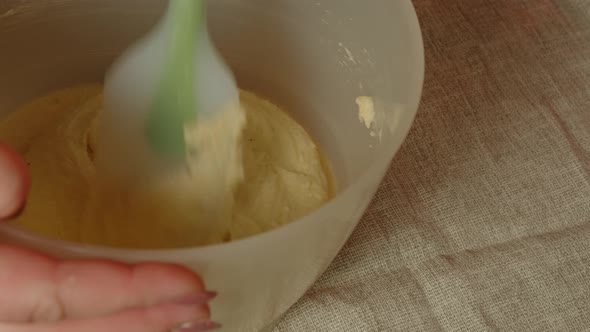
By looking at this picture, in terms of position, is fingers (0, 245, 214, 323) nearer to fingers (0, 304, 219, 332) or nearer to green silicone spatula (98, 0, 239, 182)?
fingers (0, 304, 219, 332)

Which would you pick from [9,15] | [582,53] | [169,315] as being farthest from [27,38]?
[582,53]

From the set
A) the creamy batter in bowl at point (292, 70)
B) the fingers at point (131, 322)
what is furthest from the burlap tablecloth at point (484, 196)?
the fingers at point (131, 322)

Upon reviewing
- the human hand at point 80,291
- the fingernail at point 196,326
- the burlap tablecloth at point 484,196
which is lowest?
the burlap tablecloth at point 484,196

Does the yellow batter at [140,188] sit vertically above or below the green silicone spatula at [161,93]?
below

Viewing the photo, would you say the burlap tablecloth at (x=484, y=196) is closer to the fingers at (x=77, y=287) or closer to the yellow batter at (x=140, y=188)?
the yellow batter at (x=140, y=188)

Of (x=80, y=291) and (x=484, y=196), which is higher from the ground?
(x=80, y=291)

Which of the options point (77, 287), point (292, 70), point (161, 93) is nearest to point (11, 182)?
point (77, 287)

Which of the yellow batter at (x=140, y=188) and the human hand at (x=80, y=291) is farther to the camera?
the yellow batter at (x=140, y=188)

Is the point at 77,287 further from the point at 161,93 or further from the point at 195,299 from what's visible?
the point at 161,93
